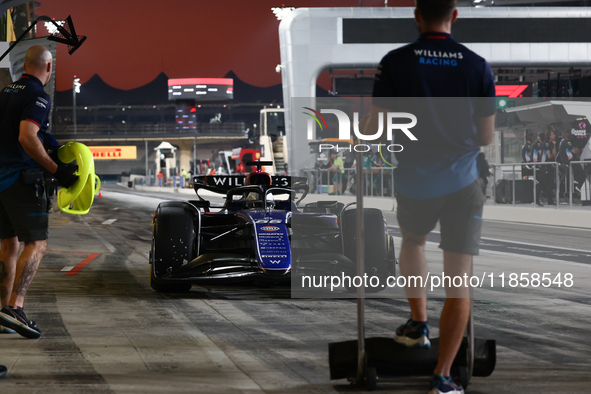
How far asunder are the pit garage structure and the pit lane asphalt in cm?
Answer: 2496

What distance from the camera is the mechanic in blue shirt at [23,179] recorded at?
4.61m

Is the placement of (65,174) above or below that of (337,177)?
above

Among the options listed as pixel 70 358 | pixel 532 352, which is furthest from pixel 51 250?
pixel 532 352

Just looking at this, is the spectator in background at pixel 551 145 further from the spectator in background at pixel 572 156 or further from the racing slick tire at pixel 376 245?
the racing slick tire at pixel 376 245

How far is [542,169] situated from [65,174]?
12080 millimetres

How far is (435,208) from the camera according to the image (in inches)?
124

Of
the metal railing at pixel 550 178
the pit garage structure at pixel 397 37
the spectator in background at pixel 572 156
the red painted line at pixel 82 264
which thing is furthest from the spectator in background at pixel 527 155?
the pit garage structure at pixel 397 37

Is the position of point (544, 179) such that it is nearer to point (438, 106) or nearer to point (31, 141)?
point (31, 141)

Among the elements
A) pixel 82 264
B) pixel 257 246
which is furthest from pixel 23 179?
pixel 82 264

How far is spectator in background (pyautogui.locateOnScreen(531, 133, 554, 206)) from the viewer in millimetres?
14945

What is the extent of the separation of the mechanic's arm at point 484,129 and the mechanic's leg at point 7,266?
311 centimetres

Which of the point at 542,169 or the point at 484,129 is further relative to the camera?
the point at 542,169

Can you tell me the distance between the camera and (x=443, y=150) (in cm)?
316

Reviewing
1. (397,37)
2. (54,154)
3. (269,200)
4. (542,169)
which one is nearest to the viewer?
(54,154)
